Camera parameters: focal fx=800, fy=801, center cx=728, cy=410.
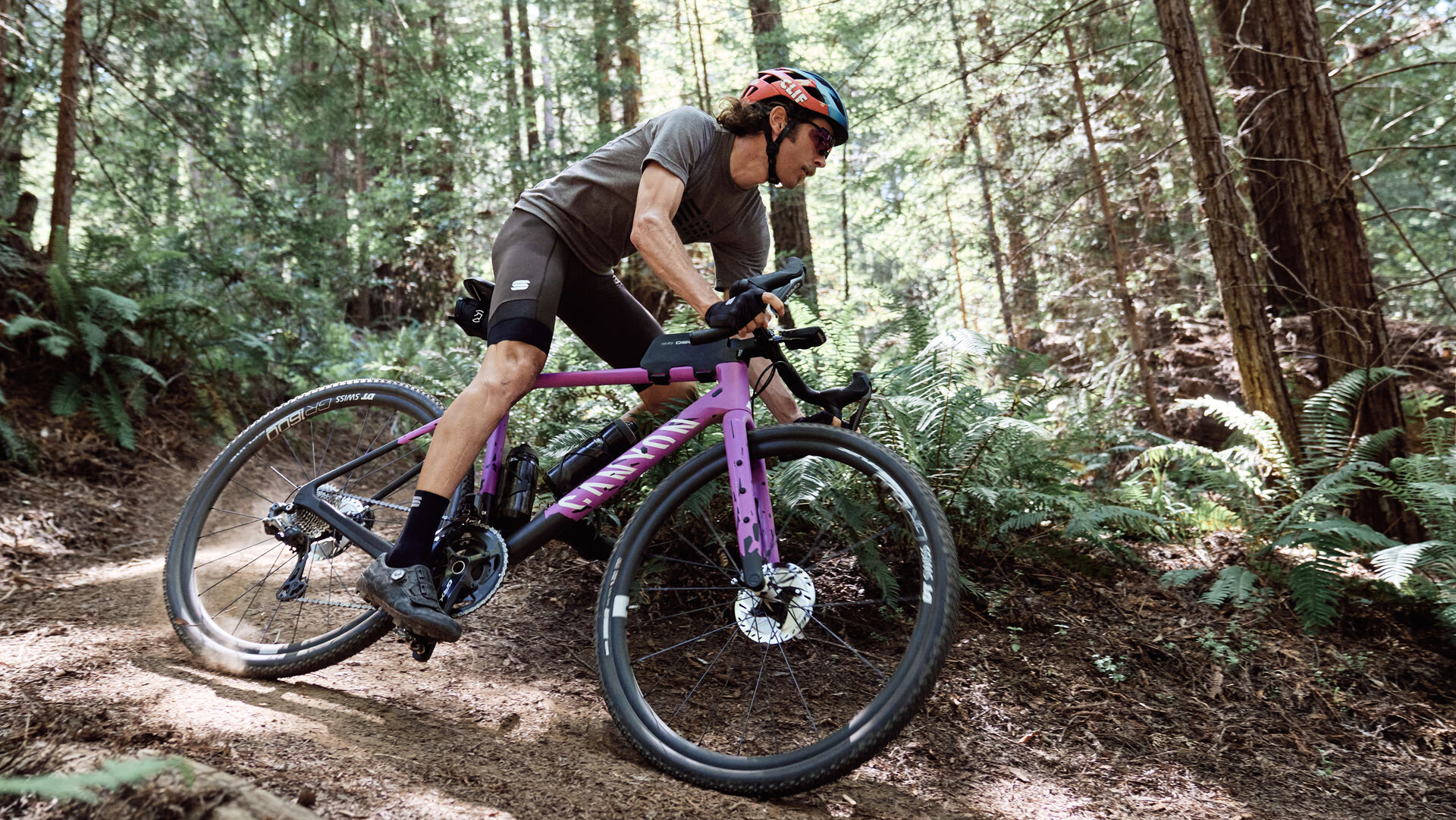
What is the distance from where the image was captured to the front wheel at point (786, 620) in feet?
7.42

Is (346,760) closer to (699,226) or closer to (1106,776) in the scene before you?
(699,226)

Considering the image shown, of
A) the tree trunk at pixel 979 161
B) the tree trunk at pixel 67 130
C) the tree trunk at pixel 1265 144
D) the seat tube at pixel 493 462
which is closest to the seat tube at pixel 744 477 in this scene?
the seat tube at pixel 493 462

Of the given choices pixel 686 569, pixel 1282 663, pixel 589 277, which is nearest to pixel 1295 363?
pixel 1282 663

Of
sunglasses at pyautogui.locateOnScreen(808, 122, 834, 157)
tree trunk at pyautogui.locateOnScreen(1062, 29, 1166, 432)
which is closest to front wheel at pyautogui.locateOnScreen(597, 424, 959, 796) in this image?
sunglasses at pyautogui.locateOnScreen(808, 122, 834, 157)

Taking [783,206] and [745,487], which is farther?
[783,206]

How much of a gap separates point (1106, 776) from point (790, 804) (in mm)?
1213

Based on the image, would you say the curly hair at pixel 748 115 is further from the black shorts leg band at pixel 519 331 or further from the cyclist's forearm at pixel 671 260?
the black shorts leg band at pixel 519 331

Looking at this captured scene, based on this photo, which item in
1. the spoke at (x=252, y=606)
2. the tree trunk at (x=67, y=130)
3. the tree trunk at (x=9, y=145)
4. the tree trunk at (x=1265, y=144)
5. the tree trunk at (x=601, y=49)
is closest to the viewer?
the spoke at (x=252, y=606)

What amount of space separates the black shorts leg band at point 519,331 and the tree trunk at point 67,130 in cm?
518

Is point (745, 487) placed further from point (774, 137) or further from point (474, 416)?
point (774, 137)

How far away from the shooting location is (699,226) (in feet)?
10.2

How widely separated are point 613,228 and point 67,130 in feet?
18.9

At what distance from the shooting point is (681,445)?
9.57 feet

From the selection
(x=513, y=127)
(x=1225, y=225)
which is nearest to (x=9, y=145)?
(x=513, y=127)
